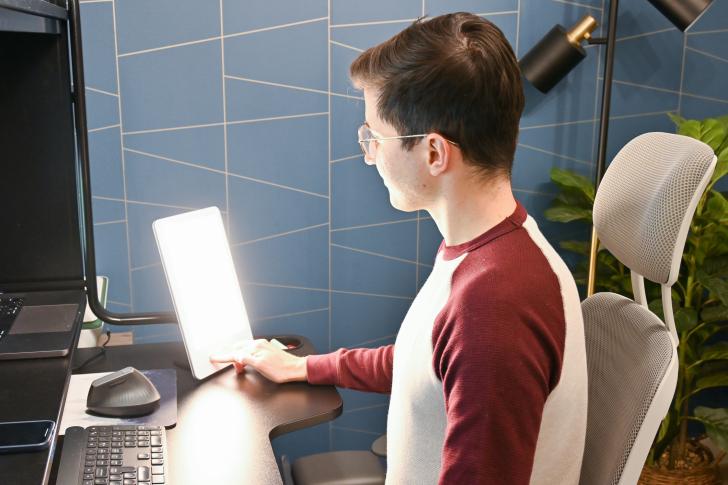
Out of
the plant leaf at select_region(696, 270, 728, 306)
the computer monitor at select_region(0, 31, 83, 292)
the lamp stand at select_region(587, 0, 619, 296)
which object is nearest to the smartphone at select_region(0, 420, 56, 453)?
the computer monitor at select_region(0, 31, 83, 292)

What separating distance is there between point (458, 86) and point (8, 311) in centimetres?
97

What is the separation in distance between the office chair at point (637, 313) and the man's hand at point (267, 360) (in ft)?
1.85

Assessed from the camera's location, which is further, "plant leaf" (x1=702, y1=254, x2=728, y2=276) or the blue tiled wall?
"plant leaf" (x1=702, y1=254, x2=728, y2=276)

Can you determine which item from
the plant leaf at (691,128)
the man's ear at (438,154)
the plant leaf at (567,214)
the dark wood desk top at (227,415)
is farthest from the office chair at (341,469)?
the plant leaf at (691,128)

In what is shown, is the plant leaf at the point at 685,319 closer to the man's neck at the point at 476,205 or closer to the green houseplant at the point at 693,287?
the green houseplant at the point at 693,287

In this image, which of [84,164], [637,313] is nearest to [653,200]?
[637,313]

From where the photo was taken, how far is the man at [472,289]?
37.2 inches

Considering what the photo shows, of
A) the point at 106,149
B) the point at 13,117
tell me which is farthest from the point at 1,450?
the point at 106,149

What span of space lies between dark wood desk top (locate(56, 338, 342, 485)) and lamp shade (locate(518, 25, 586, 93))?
1011 millimetres

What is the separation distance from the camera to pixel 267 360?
5.12 feet

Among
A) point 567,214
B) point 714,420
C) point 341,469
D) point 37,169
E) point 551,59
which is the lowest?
point 714,420

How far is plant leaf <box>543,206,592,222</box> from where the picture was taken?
2318 millimetres

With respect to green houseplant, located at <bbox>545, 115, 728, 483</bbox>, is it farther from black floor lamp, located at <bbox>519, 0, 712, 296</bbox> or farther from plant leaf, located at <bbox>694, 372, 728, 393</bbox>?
black floor lamp, located at <bbox>519, 0, 712, 296</bbox>

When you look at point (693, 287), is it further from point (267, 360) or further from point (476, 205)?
point (476, 205)
